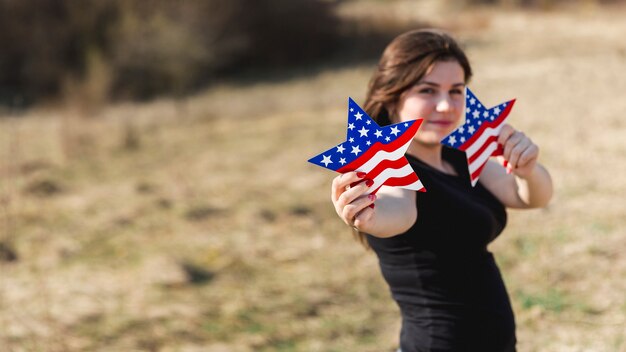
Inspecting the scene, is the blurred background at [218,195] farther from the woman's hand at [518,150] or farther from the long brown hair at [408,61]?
the long brown hair at [408,61]

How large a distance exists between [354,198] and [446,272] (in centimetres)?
44

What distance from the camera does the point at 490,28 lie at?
66.0 feet

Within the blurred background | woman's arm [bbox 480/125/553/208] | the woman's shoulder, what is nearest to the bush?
the blurred background

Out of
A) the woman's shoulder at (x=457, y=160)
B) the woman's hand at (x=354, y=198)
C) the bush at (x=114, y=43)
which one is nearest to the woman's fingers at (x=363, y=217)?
the woman's hand at (x=354, y=198)

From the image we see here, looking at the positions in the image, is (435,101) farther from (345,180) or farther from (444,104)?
(345,180)

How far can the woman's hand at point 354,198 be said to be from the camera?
1.71 meters

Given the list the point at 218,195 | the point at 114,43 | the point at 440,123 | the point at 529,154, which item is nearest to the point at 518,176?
the point at 529,154

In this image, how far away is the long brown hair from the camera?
6.70ft

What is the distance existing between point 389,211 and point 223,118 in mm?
9793

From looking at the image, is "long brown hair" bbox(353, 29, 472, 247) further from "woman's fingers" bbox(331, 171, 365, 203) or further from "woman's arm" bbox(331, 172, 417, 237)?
"woman's fingers" bbox(331, 171, 365, 203)

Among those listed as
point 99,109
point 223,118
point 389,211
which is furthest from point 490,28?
point 389,211

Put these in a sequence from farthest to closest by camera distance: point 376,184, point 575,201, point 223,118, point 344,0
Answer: point 344,0 < point 223,118 < point 575,201 < point 376,184

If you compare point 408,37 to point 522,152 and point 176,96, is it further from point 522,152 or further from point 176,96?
point 176,96

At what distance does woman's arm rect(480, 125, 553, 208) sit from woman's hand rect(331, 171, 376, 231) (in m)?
0.50
